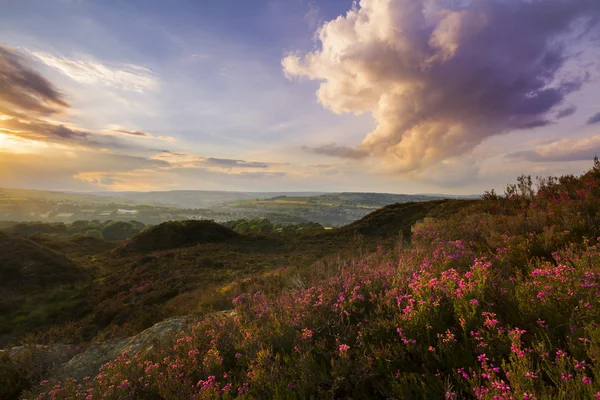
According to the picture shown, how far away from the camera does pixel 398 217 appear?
33.8 meters

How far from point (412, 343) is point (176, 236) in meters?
34.5

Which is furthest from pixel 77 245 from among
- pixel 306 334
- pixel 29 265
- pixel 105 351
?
pixel 306 334

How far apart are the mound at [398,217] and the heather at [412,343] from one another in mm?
25539

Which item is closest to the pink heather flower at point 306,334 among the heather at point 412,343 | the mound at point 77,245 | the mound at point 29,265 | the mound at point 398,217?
the heather at point 412,343

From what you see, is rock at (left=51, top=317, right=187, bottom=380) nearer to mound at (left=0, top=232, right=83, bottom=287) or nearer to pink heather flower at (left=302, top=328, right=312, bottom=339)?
A: pink heather flower at (left=302, top=328, right=312, bottom=339)

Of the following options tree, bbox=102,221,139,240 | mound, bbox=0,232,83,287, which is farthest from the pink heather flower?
tree, bbox=102,221,139,240

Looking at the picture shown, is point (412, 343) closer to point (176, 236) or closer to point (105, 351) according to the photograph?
point (105, 351)

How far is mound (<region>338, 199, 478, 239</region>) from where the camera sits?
3012cm

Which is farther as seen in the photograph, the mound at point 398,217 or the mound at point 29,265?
the mound at point 398,217

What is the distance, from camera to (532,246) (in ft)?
17.4

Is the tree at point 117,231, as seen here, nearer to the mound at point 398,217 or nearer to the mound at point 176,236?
the mound at point 176,236

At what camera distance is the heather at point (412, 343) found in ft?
7.88

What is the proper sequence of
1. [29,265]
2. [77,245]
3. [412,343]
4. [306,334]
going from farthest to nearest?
1. [77,245]
2. [29,265]
3. [306,334]
4. [412,343]

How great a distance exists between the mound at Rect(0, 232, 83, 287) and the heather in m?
17.8
